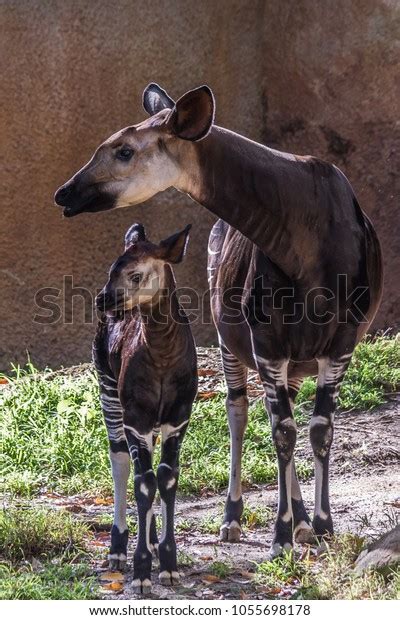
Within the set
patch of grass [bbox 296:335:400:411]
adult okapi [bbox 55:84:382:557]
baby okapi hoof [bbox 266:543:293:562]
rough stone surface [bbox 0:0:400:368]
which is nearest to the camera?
adult okapi [bbox 55:84:382:557]

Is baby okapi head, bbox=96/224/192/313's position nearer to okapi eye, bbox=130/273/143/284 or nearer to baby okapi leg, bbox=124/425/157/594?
okapi eye, bbox=130/273/143/284

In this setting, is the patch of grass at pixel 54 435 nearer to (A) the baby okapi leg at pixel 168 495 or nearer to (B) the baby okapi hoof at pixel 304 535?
(B) the baby okapi hoof at pixel 304 535

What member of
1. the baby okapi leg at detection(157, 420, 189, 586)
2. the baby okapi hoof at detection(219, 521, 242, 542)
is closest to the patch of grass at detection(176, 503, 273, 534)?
the baby okapi hoof at detection(219, 521, 242, 542)

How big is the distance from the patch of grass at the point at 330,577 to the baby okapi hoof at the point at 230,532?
0.68 m

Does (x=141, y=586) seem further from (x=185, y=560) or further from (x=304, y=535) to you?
(x=304, y=535)

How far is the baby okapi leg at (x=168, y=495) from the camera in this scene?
5.37 m

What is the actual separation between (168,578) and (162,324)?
3.78ft

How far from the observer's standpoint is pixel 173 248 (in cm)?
529

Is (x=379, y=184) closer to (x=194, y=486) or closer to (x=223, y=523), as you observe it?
(x=194, y=486)

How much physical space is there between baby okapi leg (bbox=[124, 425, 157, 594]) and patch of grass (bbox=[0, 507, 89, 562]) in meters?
0.74

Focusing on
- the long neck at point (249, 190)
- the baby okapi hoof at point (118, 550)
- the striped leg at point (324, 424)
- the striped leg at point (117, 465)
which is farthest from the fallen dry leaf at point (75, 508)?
the long neck at point (249, 190)

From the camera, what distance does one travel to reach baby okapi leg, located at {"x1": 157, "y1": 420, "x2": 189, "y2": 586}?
5.37 meters

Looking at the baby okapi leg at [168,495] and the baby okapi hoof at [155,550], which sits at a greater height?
the baby okapi leg at [168,495]

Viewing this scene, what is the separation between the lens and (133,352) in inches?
216
